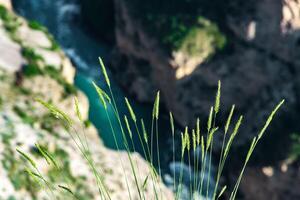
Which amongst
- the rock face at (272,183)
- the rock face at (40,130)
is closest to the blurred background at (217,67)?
the rock face at (272,183)

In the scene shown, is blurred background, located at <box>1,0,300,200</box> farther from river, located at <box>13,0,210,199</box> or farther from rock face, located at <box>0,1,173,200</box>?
rock face, located at <box>0,1,173,200</box>

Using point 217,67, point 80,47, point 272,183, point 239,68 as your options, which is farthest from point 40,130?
point 80,47

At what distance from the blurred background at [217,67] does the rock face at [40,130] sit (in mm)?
20923

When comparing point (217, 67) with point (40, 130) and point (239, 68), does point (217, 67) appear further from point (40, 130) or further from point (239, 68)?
point (40, 130)

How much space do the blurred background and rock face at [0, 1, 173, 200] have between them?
824 inches

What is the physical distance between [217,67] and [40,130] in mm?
32212

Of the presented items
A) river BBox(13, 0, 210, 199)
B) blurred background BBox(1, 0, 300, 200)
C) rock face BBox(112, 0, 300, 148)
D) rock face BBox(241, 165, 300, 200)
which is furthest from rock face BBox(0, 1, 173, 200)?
rock face BBox(112, 0, 300, 148)

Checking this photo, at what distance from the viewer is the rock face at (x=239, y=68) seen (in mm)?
45500

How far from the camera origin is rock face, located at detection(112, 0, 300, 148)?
45500mm

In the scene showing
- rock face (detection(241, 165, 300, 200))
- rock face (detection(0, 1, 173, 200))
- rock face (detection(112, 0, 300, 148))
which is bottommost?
rock face (detection(241, 165, 300, 200))

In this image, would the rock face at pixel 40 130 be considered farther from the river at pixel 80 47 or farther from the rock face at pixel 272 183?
the rock face at pixel 272 183

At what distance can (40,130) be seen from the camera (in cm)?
1625

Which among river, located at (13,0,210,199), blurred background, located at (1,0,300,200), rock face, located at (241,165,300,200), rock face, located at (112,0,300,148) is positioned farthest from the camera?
rock face, located at (112,0,300,148)

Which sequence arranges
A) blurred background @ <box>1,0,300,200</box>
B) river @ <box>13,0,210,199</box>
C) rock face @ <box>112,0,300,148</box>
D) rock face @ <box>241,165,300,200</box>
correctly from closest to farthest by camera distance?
rock face @ <box>241,165,300,200</box> → blurred background @ <box>1,0,300,200</box> → river @ <box>13,0,210,199</box> → rock face @ <box>112,0,300,148</box>
